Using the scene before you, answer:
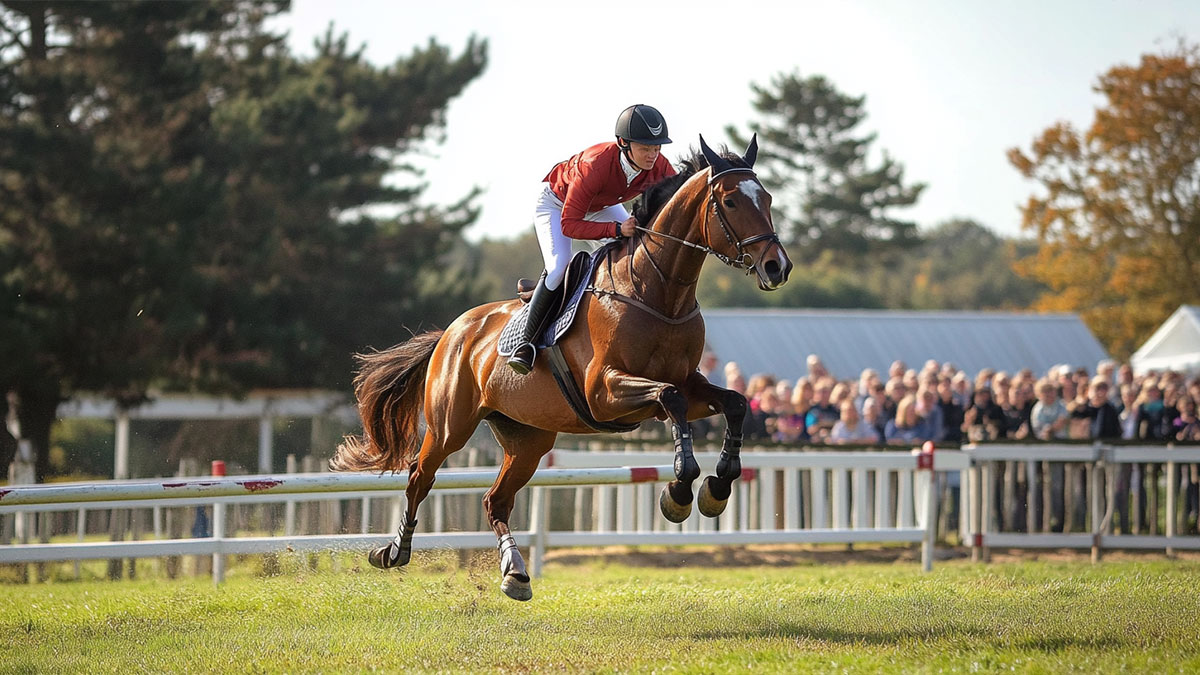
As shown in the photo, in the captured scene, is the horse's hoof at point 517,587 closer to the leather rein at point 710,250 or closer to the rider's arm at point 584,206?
the leather rein at point 710,250

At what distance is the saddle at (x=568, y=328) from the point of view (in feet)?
23.6

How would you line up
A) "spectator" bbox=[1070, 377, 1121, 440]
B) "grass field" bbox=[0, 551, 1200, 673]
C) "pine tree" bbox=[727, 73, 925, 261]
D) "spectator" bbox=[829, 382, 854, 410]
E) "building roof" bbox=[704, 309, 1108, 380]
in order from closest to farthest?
"grass field" bbox=[0, 551, 1200, 673]
"spectator" bbox=[1070, 377, 1121, 440]
"spectator" bbox=[829, 382, 854, 410]
"building roof" bbox=[704, 309, 1108, 380]
"pine tree" bbox=[727, 73, 925, 261]

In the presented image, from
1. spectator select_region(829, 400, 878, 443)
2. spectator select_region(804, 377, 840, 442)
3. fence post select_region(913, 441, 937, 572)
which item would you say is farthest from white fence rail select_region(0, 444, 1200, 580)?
spectator select_region(804, 377, 840, 442)

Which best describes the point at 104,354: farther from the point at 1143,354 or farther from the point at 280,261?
the point at 1143,354

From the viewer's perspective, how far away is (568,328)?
7.21 metres

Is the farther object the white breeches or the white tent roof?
the white tent roof

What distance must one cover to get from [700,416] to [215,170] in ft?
64.3

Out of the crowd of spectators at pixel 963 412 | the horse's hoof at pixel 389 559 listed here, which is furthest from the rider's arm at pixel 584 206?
the crowd of spectators at pixel 963 412

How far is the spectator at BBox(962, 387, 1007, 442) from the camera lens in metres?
14.0

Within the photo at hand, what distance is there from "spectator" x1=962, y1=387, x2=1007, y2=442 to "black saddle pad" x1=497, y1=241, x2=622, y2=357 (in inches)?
304

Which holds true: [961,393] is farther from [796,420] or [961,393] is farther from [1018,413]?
[796,420]

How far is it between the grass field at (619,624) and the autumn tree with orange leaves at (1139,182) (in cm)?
2717

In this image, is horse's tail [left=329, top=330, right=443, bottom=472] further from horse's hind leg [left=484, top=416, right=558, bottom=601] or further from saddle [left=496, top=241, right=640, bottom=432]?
saddle [left=496, top=241, right=640, bottom=432]

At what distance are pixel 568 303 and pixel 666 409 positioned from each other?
117 cm
